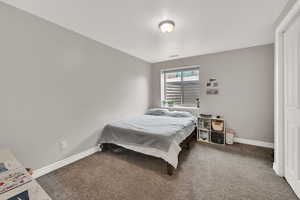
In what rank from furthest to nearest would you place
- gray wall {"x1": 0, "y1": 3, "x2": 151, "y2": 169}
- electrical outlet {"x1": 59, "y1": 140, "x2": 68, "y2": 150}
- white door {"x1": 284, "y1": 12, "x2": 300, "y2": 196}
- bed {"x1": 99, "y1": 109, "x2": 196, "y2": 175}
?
electrical outlet {"x1": 59, "y1": 140, "x2": 68, "y2": 150} < bed {"x1": 99, "y1": 109, "x2": 196, "y2": 175} < gray wall {"x1": 0, "y1": 3, "x2": 151, "y2": 169} < white door {"x1": 284, "y1": 12, "x2": 300, "y2": 196}

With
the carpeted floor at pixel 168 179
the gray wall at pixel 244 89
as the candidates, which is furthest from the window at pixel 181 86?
the carpeted floor at pixel 168 179

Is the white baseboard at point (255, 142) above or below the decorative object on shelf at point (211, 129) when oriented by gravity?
below

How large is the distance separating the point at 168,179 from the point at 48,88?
2341 millimetres

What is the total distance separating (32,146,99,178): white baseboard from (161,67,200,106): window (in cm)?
278

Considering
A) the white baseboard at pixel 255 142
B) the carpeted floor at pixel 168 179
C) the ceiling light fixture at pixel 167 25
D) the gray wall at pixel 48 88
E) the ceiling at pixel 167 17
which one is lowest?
the carpeted floor at pixel 168 179

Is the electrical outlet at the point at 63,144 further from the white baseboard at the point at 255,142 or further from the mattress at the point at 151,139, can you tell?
the white baseboard at the point at 255,142

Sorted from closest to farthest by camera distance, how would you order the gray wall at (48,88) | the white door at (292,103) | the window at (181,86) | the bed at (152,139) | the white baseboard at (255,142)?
the white door at (292,103)
the gray wall at (48,88)
the bed at (152,139)
the white baseboard at (255,142)
the window at (181,86)

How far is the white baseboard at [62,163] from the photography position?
1.87m

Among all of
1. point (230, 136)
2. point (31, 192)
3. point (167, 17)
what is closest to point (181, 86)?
point (230, 136)

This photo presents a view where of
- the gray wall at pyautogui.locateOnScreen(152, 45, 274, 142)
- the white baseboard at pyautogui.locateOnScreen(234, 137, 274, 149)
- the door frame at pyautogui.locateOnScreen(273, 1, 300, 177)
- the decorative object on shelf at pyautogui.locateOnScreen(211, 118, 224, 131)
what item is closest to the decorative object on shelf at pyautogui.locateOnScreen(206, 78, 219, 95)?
the gray wall at pyautogui.locateOnScreen(152, 45, 274, 142)

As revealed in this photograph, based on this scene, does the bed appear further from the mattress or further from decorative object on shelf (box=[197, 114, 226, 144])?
decorative object on shelf (box=[197, 114, 226, 144])

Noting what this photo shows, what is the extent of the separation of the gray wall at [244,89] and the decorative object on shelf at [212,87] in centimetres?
Answer: 10

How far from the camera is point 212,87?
348 centimetres

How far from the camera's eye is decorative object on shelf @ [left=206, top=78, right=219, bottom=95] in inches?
135
